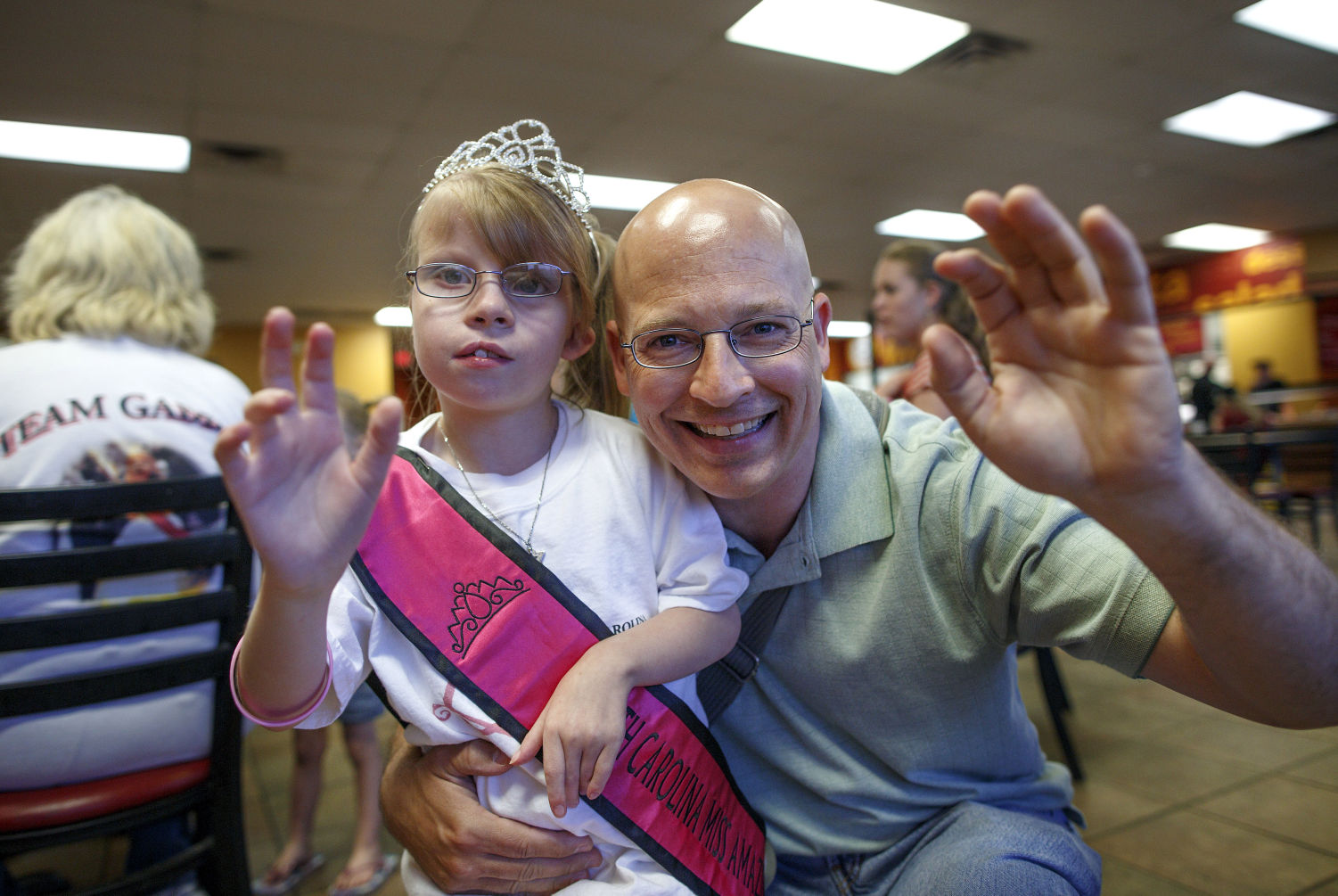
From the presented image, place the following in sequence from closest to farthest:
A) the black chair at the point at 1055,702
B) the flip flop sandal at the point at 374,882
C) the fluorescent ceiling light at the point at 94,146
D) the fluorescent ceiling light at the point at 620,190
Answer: the flip flop sandal at the point at 374,882 < the black chair at the point at 1055,702 < the fluorescent ceiling light at the point at 94,146 < the fluorescent ceiling light at the point at 620,190

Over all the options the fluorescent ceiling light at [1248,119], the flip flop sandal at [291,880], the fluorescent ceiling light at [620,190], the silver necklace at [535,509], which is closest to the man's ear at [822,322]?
the silver necklace at [535,509]

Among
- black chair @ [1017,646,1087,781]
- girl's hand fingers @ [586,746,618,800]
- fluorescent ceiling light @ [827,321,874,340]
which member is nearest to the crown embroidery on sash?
girl's hand fingers @ [586,746,618,800]

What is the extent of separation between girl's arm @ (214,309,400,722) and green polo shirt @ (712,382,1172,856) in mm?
622

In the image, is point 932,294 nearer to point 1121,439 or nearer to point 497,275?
point 497,275

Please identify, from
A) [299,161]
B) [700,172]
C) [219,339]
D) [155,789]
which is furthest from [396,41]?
[219,339]

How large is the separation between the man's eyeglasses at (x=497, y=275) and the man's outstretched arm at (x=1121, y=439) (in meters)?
0.62

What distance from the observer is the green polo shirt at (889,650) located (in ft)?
3.92

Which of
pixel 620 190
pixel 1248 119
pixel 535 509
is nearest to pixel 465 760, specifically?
pixel 535 509

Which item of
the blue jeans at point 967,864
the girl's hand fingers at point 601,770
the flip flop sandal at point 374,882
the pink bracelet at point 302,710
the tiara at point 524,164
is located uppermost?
the tiara at point 524,164

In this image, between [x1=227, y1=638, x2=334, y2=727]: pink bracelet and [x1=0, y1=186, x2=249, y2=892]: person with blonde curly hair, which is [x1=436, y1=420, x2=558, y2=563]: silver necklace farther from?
[x1=0, y1=186, x2=249, y2=892]: person with blonde curly hair

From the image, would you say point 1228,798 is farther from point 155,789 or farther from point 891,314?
point 155,789

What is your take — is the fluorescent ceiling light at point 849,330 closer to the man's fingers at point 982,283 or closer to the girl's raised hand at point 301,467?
the man's fingers at point 982,283

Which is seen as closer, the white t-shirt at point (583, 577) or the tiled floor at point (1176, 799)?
the white t-shirt at point (583, 577)

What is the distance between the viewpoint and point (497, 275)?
1.18m
